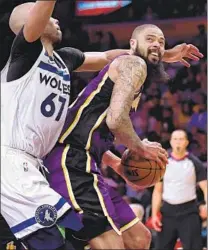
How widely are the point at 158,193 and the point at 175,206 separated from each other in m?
0.29

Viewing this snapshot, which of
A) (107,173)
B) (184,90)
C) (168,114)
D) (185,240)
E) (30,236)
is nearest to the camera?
(30,236)

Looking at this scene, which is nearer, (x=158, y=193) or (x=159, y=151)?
(x=159, y=151)

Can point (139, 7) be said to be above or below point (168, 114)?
above

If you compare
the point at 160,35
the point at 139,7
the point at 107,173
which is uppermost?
the point at 160,35

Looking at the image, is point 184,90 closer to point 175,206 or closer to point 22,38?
point 175,206

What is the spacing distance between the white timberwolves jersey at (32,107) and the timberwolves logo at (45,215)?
1.07 ft

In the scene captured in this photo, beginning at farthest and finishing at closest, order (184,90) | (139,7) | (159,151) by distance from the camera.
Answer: (139,7) < (184,90) < (159,151)

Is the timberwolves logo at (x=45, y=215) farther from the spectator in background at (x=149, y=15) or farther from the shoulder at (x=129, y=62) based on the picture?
the spectator in background at (x=149, y=15)

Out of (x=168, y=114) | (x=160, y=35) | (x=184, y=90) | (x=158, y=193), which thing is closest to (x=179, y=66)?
(x=184, y=90)

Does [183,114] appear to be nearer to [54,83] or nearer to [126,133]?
[126,133]

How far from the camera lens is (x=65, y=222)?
3.29 m

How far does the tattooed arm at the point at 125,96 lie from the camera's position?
3.44 meters

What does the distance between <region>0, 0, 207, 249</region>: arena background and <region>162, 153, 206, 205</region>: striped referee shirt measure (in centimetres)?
253

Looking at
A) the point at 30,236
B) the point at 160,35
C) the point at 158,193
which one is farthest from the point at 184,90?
the point at 30,236
